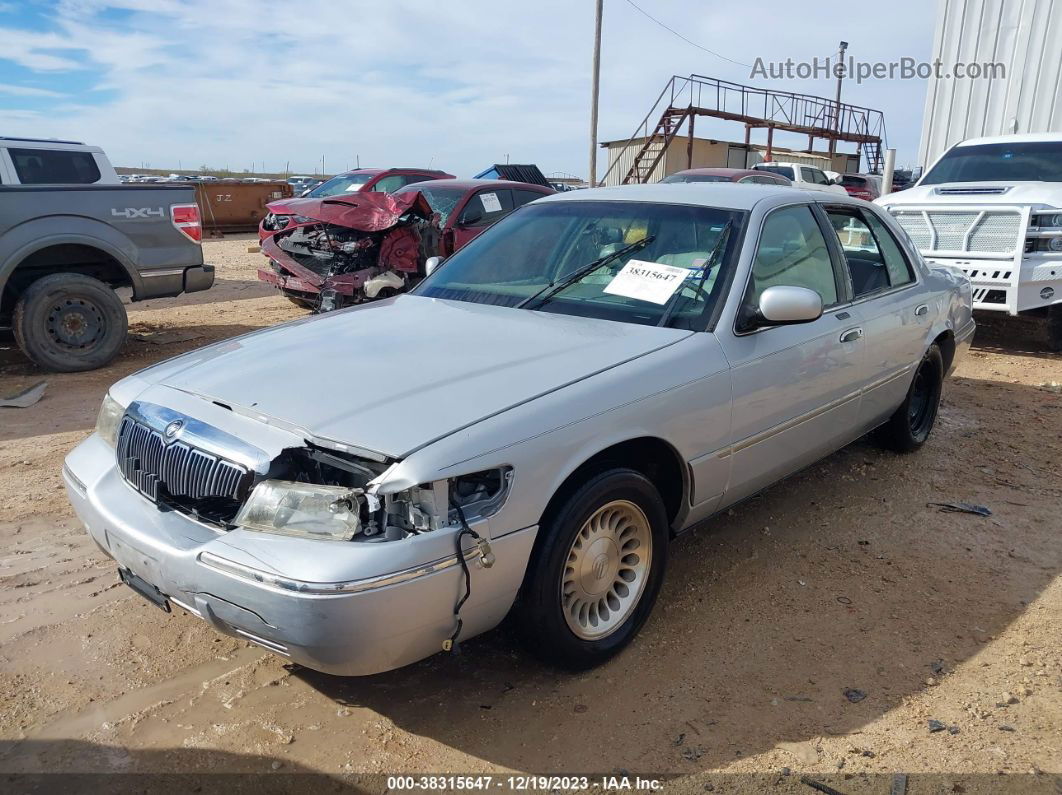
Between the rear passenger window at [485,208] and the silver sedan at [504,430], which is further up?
the rear passenger window at [485,208]

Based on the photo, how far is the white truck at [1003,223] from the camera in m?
7.67

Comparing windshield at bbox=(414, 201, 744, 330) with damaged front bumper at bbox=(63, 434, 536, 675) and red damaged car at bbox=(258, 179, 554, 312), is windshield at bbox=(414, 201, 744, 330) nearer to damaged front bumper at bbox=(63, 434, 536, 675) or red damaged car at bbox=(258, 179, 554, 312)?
damaged front bumper at bbox=(63, 434, 536, 675)

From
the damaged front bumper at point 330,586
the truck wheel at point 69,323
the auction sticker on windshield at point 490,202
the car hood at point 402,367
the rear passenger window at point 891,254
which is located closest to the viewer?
the damaged front bumper at point 330,586

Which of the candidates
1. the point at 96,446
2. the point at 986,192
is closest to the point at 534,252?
the point at 96,446

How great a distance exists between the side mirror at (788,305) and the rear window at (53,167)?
7.87 m

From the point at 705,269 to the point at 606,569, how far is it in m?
1.36

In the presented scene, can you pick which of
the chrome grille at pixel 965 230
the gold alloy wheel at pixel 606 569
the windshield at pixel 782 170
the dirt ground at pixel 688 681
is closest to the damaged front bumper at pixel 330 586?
the gold alloy wheel at pixel 606 569

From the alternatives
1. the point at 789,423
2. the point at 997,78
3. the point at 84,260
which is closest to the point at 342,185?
the point at 84,260

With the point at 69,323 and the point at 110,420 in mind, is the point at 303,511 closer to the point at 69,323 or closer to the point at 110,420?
the point at 110,420

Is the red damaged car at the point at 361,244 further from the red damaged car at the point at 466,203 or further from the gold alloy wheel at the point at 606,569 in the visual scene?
the gold alloy wheel at the point at 606,569

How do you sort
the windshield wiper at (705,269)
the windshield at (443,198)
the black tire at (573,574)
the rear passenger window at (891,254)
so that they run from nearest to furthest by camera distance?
the black tire at (573,574) < the windshield wiper at (705,269) < the rear passenger window at (891,254) < the windshield at (443,198)

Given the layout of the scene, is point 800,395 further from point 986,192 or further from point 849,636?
point 986,192

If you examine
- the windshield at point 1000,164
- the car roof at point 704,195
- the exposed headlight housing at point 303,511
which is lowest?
the exposed headlight housing at point 303,511

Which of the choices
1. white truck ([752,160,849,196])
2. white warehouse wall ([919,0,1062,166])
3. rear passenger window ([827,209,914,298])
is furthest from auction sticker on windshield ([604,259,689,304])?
white truck ([752,160,849,196])
